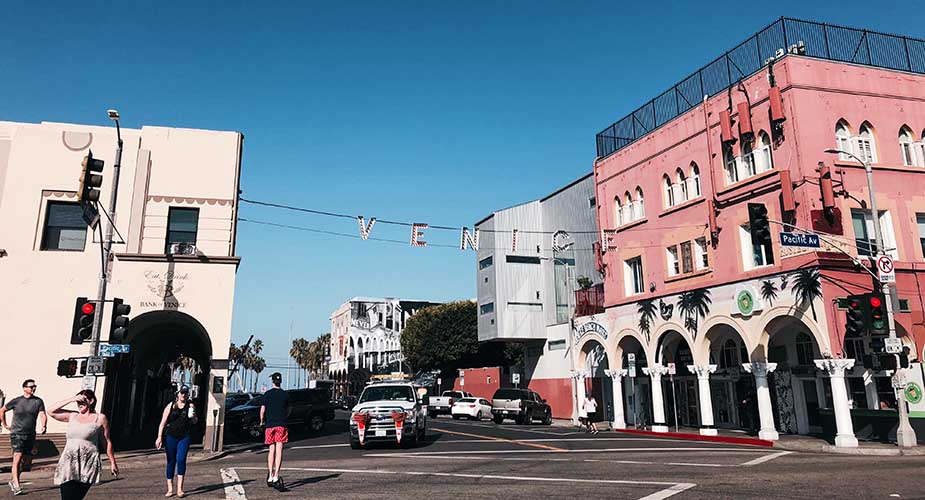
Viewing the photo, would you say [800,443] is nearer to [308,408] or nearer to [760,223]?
[760,223]

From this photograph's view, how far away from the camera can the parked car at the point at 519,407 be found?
114 feet

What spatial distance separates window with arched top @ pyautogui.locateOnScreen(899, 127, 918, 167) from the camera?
78.2 ft

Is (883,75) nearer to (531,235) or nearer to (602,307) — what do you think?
(602,307)

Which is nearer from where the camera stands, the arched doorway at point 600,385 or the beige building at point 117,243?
the beige building at point 117,243

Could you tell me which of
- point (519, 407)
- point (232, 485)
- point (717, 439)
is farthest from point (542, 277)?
point (232, 485)

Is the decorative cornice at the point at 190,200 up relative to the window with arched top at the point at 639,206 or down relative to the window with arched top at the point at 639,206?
down

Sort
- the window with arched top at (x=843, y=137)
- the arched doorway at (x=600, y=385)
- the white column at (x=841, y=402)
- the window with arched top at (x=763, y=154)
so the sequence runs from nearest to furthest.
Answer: the white column at (x=841, y=402) < the window with arched top at (x=843, y=137) < the window with arched top at (x=763, y=154) < the arched doorway at (x=600, y=385)

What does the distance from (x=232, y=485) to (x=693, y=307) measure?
20.2m

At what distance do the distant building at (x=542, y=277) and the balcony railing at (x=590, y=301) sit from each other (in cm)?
440

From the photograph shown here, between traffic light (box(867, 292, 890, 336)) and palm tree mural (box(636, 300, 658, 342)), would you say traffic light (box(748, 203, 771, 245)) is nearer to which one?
traffic light (box(867, 292, 890, 336))

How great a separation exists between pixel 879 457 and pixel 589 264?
27.9 meters

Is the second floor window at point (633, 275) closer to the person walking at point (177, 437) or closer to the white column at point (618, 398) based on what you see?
the white column at point (618, 398)

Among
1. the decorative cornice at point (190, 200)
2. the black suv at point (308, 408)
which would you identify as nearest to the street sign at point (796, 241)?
the decorative cornice at point (190, 200)

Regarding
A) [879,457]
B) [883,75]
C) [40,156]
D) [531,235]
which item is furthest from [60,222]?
[531,235]
